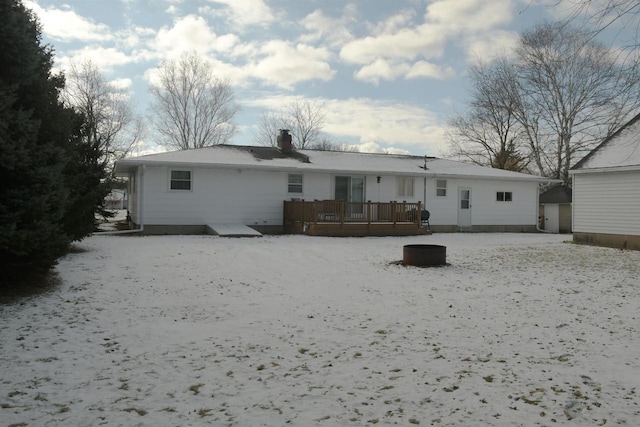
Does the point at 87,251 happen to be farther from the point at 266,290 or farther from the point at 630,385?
the point at 630,385

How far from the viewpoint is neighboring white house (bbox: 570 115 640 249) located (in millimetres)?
14305

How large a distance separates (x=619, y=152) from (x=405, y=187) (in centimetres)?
838

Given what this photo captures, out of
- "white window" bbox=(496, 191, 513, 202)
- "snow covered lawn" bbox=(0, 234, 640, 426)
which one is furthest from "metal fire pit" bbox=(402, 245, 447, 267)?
"white window" bbox=(496, 191, 513, 202)

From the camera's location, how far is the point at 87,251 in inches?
449

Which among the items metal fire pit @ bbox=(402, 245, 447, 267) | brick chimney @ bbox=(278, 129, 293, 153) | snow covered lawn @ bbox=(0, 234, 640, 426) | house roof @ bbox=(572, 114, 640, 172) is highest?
brick chimney @ bbox=(278, 129, 293, 153)

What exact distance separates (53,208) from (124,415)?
4.92 m

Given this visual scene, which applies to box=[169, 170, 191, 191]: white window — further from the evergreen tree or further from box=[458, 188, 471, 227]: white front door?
box=[458, 188, 471, 227]: white front door

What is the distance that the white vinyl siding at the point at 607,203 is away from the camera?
46.9 feet

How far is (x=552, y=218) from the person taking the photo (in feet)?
78.7

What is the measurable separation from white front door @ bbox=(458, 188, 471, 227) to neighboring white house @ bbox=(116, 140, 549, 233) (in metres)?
0.05

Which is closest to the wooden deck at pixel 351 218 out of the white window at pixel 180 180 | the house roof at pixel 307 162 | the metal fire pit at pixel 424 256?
the house roof at pixel 307 162

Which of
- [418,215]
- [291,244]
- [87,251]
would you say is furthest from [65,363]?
[418,215]

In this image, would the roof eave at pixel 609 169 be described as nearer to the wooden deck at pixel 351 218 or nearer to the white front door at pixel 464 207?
the wooden deck at pixel 351 218

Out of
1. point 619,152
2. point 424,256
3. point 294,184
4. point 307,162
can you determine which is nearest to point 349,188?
point 307,162
